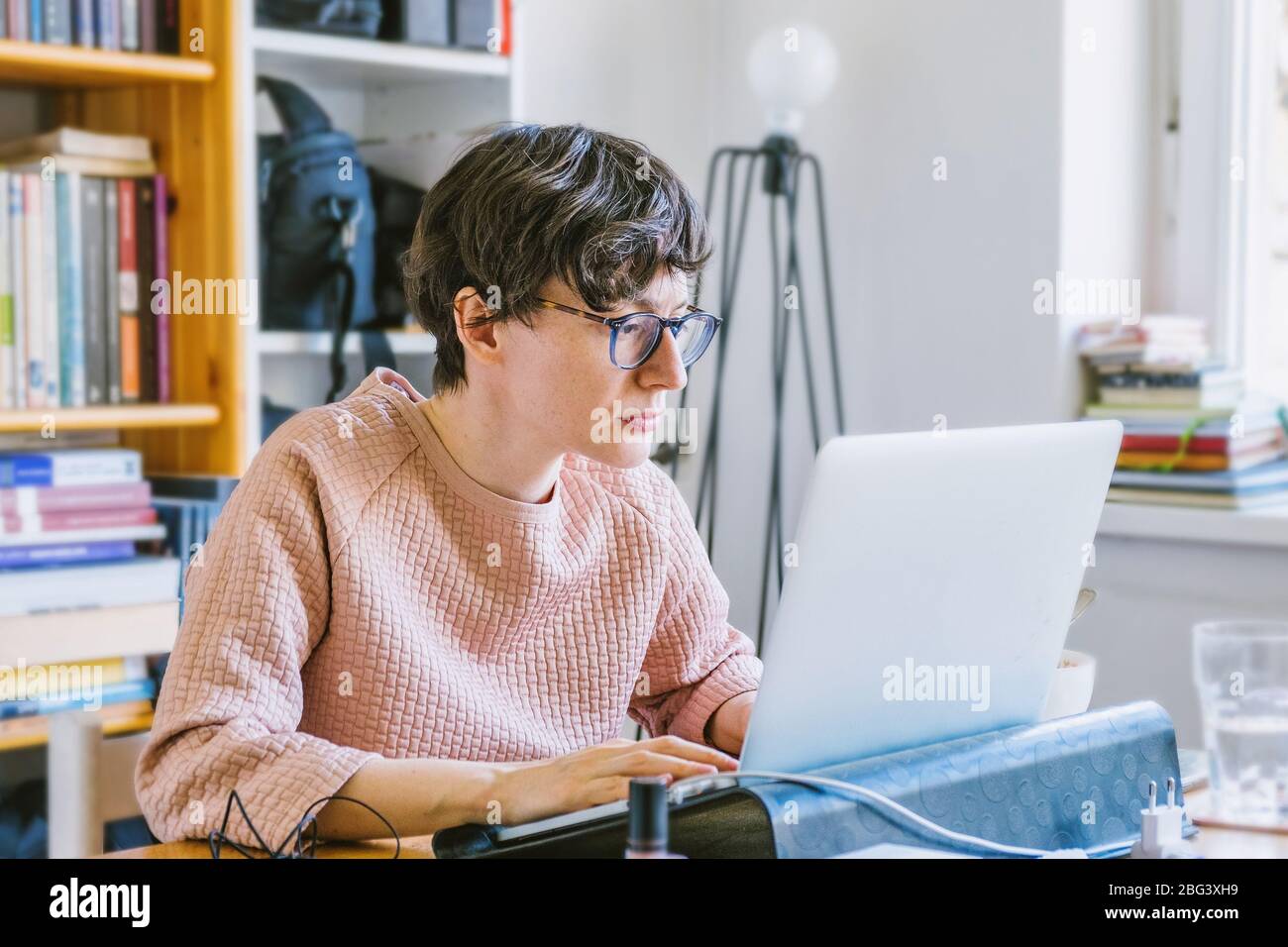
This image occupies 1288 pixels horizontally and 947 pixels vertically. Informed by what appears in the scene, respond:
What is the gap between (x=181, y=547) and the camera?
2.03 metres

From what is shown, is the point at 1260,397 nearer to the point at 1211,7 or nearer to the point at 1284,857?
the point at 1211,7

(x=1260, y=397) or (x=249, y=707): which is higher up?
(x=1260, y=397)

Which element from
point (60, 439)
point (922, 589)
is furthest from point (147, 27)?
point (922, 589)

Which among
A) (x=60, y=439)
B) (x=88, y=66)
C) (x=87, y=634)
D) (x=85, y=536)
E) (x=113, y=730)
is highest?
(x=88, y=66)

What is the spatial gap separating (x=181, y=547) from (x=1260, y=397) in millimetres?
1707

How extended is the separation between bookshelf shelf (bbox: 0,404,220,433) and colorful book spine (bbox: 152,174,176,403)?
52 millimetres

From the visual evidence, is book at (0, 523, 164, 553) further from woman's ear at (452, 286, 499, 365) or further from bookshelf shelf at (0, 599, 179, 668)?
woman's ear at (452, 286, 499, 365)

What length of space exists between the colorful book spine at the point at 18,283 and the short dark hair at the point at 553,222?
0.83m

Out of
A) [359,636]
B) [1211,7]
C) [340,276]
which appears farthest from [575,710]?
[1211,7]

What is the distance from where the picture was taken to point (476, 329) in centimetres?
130

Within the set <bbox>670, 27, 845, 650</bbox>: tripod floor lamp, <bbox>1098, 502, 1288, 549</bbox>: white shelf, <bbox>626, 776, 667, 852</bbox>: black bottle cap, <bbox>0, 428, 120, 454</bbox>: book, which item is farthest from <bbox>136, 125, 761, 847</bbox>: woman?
<bbox>670, 27, 845, 650</bbox>: tripod floor lamp

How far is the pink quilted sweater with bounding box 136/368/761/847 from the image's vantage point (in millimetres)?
1068

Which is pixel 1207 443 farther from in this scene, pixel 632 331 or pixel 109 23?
pixel 109 23

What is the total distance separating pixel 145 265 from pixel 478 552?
989mm
